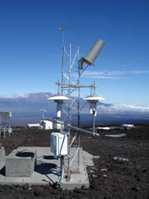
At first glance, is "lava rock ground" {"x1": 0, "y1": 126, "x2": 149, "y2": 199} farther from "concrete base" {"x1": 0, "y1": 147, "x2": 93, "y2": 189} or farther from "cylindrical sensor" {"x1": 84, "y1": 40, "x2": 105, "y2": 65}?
Answer: "cylindrical sensor" {"x1": 84, "y1": 40, "x2": 105, "y2": 65}

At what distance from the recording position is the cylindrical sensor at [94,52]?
10.8 metres

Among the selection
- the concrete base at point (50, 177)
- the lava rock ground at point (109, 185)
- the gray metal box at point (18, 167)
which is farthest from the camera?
the gray metal box at point (18, 167)

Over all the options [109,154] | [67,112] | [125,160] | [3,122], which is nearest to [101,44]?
[67,112]

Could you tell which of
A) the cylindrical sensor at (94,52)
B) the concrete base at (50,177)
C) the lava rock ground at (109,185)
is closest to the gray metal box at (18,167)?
the concrete base at (50,177)

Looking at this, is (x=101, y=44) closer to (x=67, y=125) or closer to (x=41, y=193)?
(x=67, y=125)

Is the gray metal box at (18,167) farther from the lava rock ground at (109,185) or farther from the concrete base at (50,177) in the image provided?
the lava rock ground at (109,185)

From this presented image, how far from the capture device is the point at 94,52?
10.9m

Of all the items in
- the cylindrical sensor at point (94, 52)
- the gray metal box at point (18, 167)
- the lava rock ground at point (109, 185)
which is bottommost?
the lava rock ground at point (109, 185)

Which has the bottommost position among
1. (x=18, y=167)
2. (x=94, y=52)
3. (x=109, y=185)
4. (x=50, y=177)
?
(x=109, y=185)

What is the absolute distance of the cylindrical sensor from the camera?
10828mm

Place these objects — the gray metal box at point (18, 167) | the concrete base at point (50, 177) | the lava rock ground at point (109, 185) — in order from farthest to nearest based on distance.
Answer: the gray metal box at point (18, 167)
the concrete base at point (50, 177)
the lava rock ground at point (109, 185)

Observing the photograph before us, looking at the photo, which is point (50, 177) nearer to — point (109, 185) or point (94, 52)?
point (109, 185)

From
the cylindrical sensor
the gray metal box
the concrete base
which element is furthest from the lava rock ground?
the cylindrical sensor

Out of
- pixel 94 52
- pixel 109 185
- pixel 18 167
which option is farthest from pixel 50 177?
pixel 94 52
